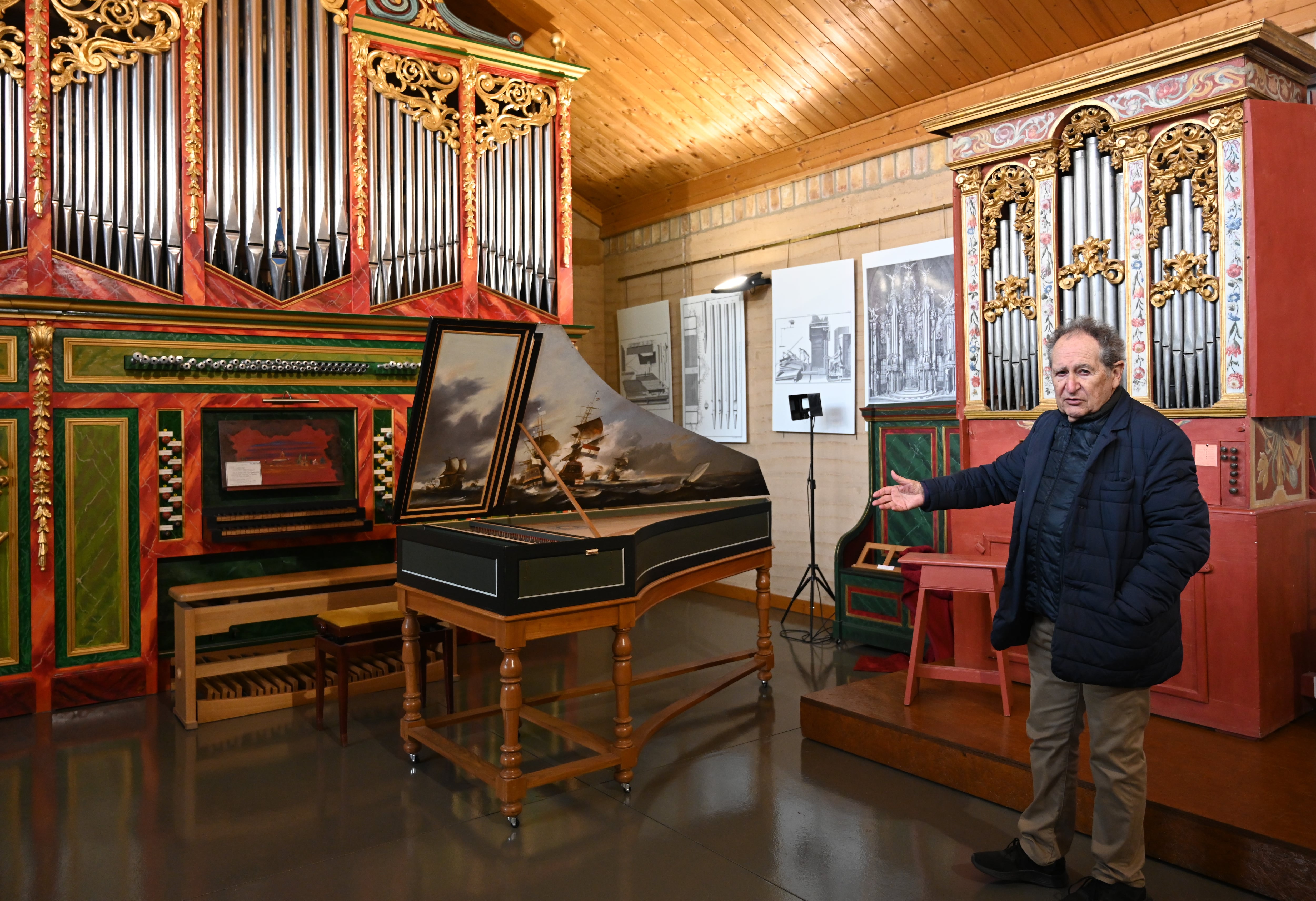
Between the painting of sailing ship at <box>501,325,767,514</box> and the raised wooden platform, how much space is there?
1.35 metres

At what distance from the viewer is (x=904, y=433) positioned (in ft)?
20.1

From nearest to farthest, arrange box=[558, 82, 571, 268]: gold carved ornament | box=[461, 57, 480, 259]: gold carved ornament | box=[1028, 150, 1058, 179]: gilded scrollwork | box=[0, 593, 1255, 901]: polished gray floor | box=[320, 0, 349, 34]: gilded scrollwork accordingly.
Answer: box=[0, 593, 1255, 901]: polished gray floor
box=[1028, 150, 1058, 179]: gilded scrollwork
box=[320, 0, 349, 34]: gilded scrollwork
box=[461, 57, 480, 259]: gold carved ornament
box=[558, 82, 571, 268]: gold carved ornament

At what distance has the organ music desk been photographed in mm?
3662

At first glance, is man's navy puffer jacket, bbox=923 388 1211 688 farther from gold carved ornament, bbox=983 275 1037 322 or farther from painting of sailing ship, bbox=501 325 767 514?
painting of sailing ship, bbox=501 325 767 514

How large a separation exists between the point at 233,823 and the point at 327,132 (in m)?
4.20

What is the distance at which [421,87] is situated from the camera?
6.35 meters

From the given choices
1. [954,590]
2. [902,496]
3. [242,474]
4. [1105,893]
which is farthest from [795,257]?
[1105,893]

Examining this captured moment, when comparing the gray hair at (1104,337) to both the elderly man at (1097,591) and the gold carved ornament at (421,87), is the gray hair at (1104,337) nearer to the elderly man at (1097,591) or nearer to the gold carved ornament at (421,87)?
the elderly man at (1097,591)

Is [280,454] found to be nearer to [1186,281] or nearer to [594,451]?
[594,451]

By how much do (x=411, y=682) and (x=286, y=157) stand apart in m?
3.47

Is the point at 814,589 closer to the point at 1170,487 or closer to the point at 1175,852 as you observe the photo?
the point at 1175,852

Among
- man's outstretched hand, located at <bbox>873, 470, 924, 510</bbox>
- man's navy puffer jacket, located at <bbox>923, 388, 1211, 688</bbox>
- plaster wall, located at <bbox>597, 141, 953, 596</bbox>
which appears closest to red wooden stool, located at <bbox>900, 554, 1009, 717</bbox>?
man's outstretched hand, located at <bbox>873, 470, 924, 510</bbox>

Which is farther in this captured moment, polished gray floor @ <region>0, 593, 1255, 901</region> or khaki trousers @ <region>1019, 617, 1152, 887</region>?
polished gray floor @ <region>0, 593, 1255, 901</region>

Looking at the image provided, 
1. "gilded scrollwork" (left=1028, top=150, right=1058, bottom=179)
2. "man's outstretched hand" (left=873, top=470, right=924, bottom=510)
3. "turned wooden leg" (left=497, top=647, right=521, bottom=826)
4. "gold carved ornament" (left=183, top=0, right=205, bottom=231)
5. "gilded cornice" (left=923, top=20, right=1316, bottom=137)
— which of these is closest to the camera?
"man's outstretched hand" (left=873, top=470, right=924, bottom=510)
